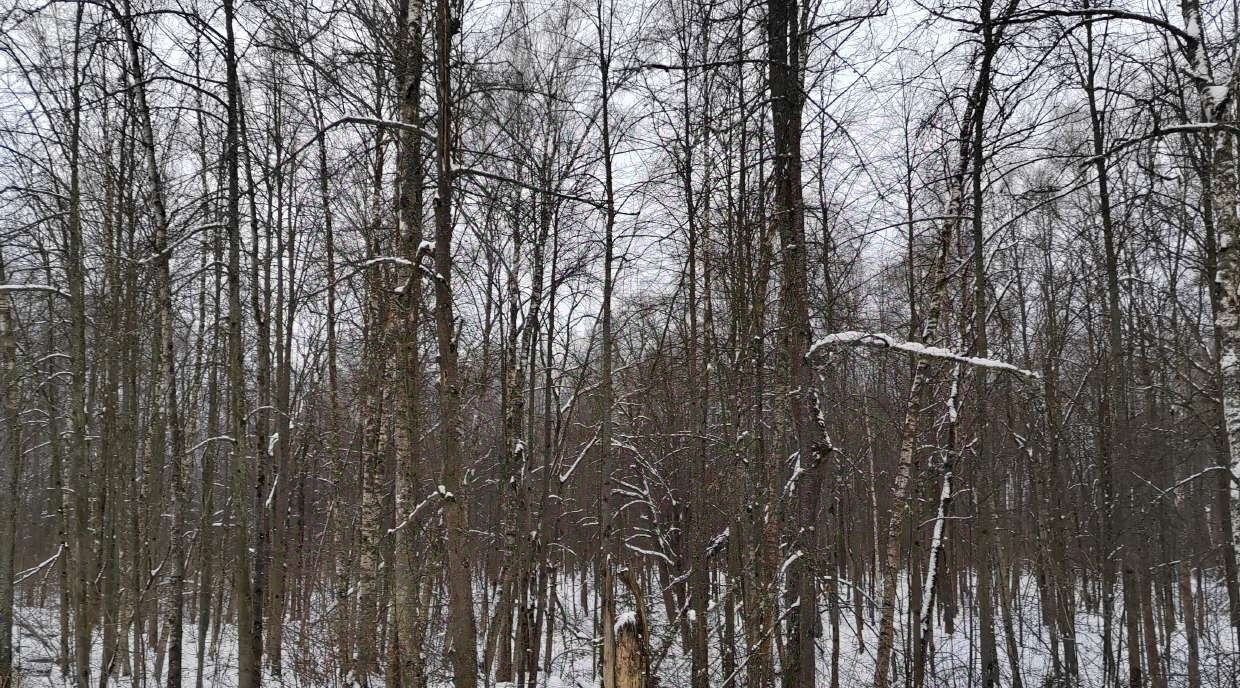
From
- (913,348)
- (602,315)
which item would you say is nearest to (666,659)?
(602,315)

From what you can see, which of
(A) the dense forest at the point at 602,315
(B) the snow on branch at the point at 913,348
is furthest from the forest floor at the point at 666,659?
(B) the snow on branch at the point at 913,348

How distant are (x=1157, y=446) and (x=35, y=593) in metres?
34.4

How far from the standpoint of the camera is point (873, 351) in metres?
8.81

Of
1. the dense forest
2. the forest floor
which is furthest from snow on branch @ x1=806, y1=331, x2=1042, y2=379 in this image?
the forest floor

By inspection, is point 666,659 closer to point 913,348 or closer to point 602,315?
point 602,315

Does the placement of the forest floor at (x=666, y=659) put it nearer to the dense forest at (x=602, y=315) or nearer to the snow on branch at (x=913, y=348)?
the dense forest at (x=602, y=315)

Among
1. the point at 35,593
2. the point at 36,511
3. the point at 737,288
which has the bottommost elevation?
the point at 35,593

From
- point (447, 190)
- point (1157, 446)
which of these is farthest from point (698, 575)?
point (1157, 446)

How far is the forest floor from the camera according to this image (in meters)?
10.6

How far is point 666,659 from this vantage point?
14.6 meters

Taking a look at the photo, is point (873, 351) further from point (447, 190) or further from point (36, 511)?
point (36, 511)

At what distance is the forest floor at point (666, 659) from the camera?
34.9 ft

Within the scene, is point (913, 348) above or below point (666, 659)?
above

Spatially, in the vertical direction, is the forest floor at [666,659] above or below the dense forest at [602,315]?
below
